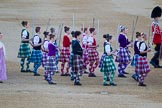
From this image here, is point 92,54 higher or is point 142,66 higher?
point 92,54

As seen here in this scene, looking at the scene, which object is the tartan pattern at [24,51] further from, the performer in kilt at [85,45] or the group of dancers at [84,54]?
the performer in kilt at [85,45]

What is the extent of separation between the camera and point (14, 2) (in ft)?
129

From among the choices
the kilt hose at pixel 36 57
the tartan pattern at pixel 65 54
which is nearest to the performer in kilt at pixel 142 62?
the tartan pattern at pixel 65 54

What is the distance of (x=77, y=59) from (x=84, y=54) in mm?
1321

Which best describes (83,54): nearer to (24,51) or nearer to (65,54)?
(65,54)

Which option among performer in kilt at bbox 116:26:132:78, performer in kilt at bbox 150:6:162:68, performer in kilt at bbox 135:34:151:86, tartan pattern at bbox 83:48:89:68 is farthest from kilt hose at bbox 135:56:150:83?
performer in kilt at bbox 150:6:162:68

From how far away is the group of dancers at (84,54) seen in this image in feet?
56.0

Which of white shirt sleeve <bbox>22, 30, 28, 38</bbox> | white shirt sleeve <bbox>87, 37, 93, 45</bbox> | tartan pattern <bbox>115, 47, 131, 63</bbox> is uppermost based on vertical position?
white shirt sleeve <bbox>22, 30, 28, 38</bbox>

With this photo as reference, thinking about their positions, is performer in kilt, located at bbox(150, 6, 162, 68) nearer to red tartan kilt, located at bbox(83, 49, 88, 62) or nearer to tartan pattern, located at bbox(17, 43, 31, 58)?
red tartan kilt, located at bbox(83, 49, 88, 62)

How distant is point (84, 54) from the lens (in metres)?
18.4

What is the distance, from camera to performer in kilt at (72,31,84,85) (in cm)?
1706

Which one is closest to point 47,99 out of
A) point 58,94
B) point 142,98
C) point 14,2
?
point 58,94

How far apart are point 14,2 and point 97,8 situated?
6.18m

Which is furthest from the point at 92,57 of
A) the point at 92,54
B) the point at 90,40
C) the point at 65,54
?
the point at 65,54
